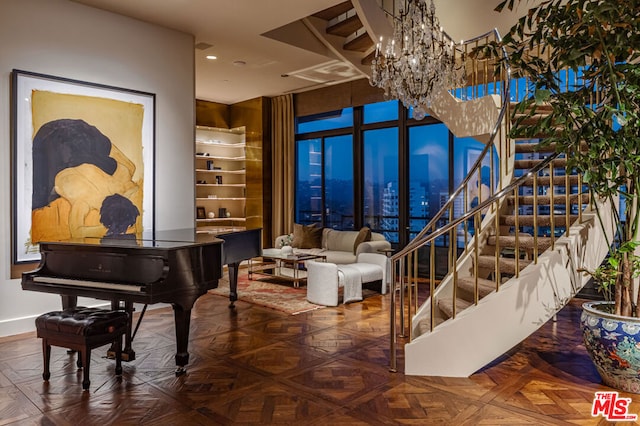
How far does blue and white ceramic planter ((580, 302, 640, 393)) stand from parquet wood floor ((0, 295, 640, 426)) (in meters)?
0.11

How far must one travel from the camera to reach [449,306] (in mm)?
3834

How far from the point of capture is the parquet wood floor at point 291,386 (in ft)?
9.14

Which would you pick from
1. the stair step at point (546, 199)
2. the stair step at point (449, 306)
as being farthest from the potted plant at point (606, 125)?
the stair step at point (546, 199)

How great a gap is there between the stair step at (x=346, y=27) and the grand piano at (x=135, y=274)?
3.72 m

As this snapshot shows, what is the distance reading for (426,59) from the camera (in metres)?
5.08

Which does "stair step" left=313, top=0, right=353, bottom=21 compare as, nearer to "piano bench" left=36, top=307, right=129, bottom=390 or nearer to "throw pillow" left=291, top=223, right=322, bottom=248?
"throw pillow" left=291, top=223, right=322, bottom=248

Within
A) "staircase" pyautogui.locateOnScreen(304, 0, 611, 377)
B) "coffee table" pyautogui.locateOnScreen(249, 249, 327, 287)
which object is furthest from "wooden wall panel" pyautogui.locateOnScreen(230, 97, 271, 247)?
"staircase" pyautogui.locateOnScreen(304, 0, 611, 377)

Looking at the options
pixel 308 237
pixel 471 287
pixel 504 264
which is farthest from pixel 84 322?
pixel 308 237

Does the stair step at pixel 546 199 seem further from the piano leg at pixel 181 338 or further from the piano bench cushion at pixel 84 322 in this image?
the piano bench cushion at pixel 84 322

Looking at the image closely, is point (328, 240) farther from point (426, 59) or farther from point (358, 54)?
point (426, 59)

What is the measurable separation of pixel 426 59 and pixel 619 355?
11.0 feet

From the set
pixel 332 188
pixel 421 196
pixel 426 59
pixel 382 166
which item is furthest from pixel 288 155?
pixel 426 59

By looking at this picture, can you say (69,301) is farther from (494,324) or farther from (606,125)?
(606,125)

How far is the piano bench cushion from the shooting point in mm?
3136
